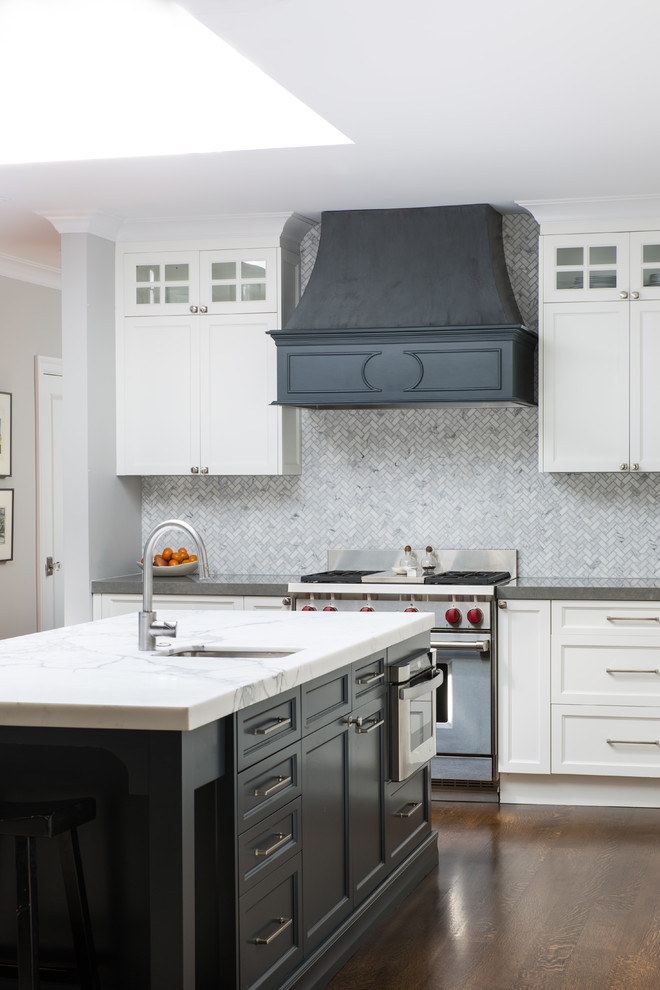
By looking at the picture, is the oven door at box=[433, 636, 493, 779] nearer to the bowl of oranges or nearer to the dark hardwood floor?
the dark hardwood floor

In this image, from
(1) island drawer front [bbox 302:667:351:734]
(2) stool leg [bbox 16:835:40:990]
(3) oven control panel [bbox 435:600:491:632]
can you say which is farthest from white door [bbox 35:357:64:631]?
(2) stool leg [bbox 16:835:40:990]

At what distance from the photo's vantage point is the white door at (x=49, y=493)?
663 cm

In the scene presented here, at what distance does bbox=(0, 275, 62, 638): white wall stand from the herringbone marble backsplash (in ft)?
3.03

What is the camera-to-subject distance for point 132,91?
174 inches

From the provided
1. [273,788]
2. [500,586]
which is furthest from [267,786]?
[500,586]

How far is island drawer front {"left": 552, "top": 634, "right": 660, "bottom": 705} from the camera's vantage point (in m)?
4.78

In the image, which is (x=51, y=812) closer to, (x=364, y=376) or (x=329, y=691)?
(x=329, y=691)

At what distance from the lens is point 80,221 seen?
209 inches

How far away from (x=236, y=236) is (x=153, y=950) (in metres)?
3.86

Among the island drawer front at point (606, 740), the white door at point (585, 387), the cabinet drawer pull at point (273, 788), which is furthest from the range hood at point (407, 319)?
the cabinet drawer pull at point (273, 788)

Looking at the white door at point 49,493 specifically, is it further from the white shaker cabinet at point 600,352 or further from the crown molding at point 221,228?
the white shaker cabinet at point 600,352

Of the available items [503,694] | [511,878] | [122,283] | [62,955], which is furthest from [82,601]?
[62,955]

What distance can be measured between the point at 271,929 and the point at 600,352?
3251 millimetres

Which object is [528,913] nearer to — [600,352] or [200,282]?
[600,352]
